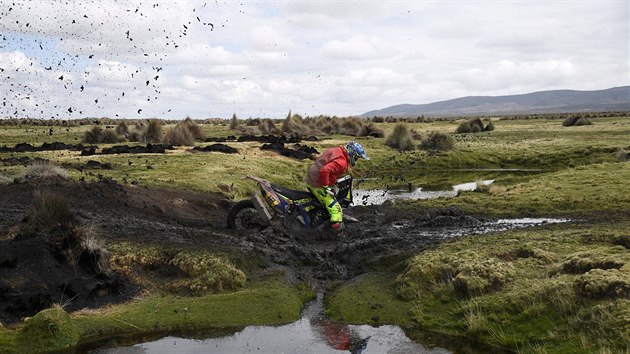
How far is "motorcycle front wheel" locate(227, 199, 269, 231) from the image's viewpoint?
19.4 meters

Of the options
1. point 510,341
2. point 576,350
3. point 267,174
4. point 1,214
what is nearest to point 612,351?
point 576,350

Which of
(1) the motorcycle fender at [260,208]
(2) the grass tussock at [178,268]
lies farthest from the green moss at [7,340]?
(1) the motorcycle fender at [260,208]

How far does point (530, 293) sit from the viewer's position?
40.2 ft

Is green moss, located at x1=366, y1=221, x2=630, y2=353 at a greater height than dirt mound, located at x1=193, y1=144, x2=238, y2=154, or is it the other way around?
dirt mound, located at x1=193, y1=144, x2=238, y2=154

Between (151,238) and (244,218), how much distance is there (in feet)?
12.4

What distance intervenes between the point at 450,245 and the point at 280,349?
276 inches

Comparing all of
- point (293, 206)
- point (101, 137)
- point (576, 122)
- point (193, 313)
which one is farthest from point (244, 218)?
point (576, 122)

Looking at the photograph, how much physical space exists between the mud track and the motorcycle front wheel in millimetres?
490

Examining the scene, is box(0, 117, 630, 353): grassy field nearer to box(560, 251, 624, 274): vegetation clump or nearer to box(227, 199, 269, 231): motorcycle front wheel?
box(560, 251, 624, 274): vegetation clump

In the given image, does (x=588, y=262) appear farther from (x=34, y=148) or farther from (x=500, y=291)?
(x=34, y=148)

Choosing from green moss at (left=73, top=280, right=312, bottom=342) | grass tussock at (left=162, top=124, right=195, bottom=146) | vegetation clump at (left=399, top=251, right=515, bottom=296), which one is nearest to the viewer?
green moss at (left=73, top=280, right=312, bottom=342)

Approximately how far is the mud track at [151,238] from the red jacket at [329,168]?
2.03 meters

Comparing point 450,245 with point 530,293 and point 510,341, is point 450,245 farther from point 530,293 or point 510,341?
point 510,341

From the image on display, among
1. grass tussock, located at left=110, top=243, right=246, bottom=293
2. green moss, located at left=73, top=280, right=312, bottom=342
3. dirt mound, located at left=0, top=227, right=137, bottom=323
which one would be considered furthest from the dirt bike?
dirt mound, located at left=0, top=227, right=137, bottom=323
